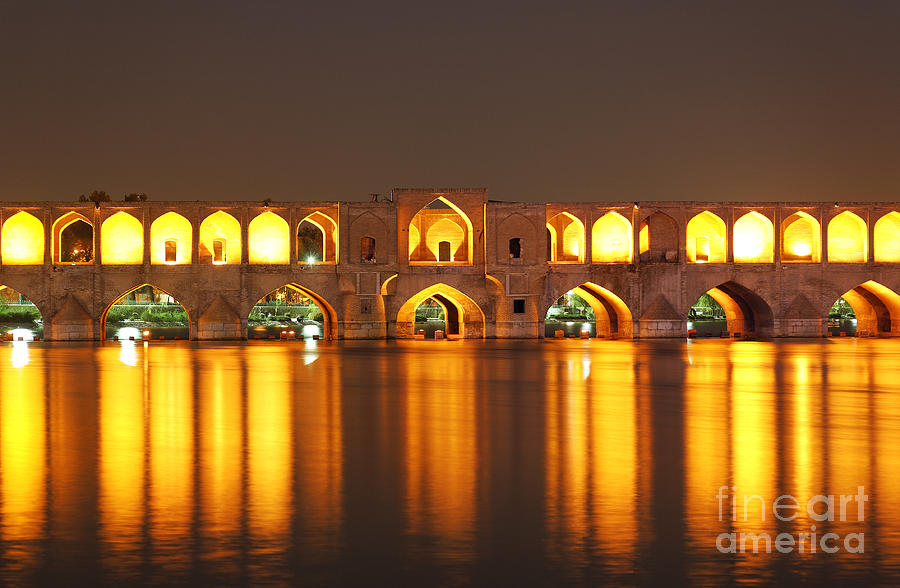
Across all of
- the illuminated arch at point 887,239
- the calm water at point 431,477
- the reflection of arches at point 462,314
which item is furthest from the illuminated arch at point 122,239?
the illuminated arch at point 887,239

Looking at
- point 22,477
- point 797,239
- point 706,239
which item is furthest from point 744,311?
point 22,477

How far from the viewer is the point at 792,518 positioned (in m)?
6.30

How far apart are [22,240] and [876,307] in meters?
33.8

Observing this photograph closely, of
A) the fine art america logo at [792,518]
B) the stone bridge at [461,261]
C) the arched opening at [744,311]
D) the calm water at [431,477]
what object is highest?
the stone bridge at [461,261]

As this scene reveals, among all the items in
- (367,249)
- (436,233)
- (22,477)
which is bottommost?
(22,477)

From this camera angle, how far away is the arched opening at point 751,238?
39.5 metres

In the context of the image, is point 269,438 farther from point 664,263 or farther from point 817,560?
point 664,263

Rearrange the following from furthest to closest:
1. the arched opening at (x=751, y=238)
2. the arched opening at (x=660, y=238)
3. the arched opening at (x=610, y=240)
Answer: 1. the arched opening at (x=751, y=238)
2. the arched opening at (x=610, y=240)
3. the arched opening at (x=660, y=238)

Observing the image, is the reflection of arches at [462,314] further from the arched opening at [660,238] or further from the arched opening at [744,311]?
the arched opening at [744,311]

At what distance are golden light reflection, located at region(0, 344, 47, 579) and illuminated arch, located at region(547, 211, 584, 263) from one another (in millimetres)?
27164

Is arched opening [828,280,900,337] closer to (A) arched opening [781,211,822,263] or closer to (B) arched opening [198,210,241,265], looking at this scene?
(A) arched opening [781,211,822,263]

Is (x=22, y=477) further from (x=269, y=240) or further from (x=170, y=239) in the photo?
(x=170, y=239)

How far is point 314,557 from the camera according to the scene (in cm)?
539

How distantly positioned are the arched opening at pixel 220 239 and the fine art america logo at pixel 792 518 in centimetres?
3168
